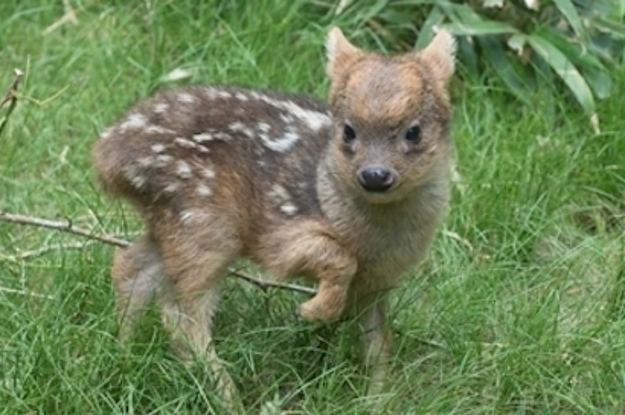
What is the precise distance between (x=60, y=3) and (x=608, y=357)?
316 cm

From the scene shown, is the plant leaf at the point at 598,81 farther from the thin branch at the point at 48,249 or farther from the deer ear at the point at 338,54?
the thin branch at the point at 48,249

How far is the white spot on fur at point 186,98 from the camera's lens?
5016mm

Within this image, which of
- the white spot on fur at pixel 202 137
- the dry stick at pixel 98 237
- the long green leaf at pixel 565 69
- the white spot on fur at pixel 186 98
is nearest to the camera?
the white spot on fur at pixel 202 137

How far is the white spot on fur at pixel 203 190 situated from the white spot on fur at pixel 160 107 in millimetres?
267

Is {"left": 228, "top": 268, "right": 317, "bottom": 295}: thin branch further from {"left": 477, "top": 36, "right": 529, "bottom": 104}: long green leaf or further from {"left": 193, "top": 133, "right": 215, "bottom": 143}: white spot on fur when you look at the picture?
{"left": 477, "top": 36, "right": 529, "bottom": 104}: long green leaf

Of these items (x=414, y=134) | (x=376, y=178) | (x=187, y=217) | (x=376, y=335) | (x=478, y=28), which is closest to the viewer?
(x=376, y=178)

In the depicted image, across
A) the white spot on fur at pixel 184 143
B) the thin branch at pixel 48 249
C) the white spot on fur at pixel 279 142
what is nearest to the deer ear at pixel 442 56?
the white spot on fur at pixel 279 142

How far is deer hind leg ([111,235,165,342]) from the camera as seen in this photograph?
506 centimetres

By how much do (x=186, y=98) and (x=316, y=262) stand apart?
65 centimetres

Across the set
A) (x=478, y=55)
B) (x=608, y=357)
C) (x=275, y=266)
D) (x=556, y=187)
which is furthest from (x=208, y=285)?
(x=478, y=55)

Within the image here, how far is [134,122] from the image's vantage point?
4.96 m

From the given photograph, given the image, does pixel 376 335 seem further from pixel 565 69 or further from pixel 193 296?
pixel 565 69

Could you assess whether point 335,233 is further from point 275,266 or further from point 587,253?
point 587,253

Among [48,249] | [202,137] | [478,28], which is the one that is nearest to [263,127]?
[202,137]
